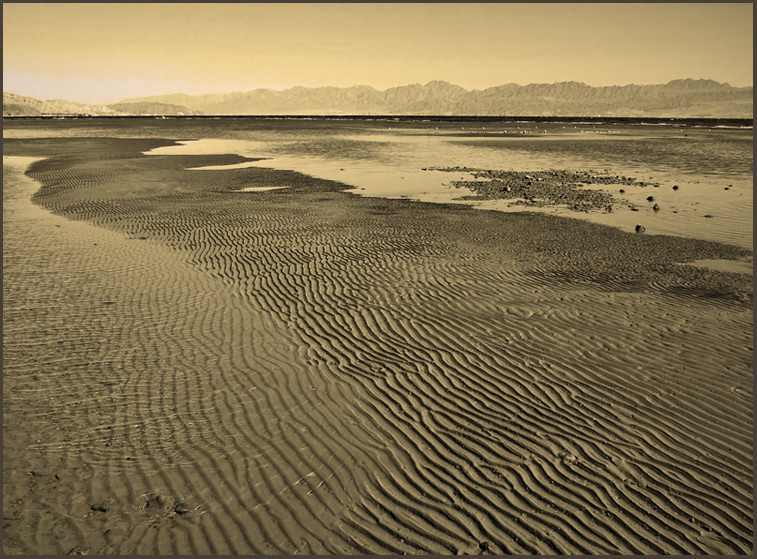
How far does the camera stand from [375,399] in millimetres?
6945

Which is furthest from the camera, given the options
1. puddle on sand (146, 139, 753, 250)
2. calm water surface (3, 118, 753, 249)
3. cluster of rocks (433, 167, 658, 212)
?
cluster of rocks (433, 167, 658, 212)

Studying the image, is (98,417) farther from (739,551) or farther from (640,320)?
(640,320)

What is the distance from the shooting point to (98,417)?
6.52 meters

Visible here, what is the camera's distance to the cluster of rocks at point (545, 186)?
2117 cm

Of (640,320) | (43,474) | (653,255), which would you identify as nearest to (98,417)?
(43,474)

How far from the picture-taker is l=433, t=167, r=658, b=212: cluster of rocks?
834 inches

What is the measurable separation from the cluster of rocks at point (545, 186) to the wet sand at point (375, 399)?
23.8 feet

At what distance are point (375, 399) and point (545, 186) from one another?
67.5 ft

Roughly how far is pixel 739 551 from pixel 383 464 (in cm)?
335

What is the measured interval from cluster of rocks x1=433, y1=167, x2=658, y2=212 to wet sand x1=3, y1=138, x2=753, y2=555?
23.8 feet

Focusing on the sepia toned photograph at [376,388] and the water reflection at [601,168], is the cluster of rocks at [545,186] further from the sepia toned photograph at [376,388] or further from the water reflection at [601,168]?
the sepia toned photograph at [376,388]

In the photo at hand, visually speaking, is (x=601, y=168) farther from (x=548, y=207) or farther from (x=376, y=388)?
(x=376, y=388)

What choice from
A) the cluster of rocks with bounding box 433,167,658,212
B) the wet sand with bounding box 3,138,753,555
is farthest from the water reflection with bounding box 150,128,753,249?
the wet sand with bounding box 3,138,753,555

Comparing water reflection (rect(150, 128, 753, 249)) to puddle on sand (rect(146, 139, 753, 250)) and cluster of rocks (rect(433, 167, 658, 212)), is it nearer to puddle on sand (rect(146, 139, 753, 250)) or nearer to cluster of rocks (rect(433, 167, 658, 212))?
puddle on sand (rect(146, 139, 753, 250))
